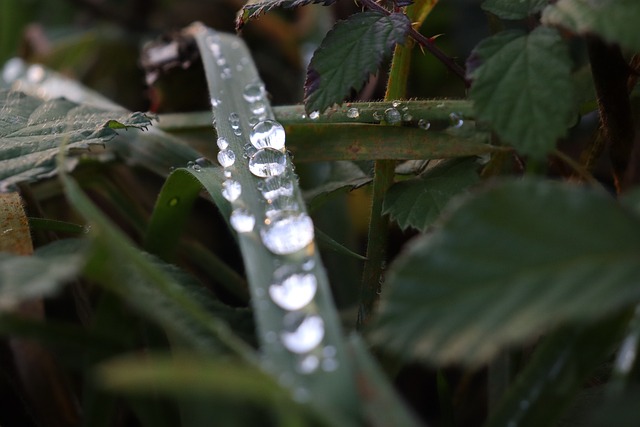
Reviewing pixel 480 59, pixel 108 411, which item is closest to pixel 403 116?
pixel 480 59

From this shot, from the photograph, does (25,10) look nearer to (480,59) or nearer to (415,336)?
(480,59)

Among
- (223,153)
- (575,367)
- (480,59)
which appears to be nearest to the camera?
(575,367)

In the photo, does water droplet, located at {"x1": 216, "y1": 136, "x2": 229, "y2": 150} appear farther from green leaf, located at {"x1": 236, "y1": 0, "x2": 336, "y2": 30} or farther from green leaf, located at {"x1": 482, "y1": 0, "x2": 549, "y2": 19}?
green leaf, located at {"x1": 482, "y1": 0, "x2": 549, "y2": 19}

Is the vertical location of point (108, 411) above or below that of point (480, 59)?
Answer: below

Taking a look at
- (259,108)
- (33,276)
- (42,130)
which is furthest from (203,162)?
(33,276)

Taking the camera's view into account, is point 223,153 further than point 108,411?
Yes

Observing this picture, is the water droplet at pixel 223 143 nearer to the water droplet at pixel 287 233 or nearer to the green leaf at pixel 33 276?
the water droplet at pixel 287 233

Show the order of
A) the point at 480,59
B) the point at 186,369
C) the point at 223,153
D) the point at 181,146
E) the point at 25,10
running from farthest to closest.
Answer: the point at 25,10
the point at 181,146
the point at 223,153
the point at 480,59
the point at 186,369
